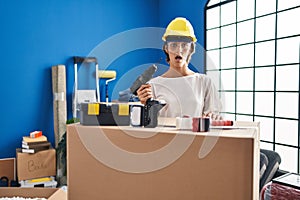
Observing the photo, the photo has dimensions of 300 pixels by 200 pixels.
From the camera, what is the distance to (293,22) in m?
2.08

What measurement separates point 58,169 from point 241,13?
2.24m

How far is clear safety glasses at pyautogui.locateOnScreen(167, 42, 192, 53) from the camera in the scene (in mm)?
1101

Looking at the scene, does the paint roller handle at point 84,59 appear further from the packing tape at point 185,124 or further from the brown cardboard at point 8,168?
the packing tape at point 185,124

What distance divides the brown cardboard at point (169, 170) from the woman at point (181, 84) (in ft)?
1.35

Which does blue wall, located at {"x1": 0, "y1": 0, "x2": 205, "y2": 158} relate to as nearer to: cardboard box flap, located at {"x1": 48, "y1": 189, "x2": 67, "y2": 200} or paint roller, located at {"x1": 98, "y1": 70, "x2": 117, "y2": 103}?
paint roller, located at {"x1": 98, "y1": 70, "x2": 117, "y2": 103}

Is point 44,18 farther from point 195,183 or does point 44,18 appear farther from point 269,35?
point 195,183

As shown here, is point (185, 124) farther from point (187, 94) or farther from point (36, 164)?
point (36, 164)

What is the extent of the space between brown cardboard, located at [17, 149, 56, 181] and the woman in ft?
5.61

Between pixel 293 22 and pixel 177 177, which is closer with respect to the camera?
pixel 177 177

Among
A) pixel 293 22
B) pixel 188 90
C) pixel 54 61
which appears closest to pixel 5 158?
pixel 54 61

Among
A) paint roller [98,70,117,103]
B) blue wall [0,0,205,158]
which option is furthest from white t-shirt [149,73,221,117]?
paint roller [98,70,117,103]

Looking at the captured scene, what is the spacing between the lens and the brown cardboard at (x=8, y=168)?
95.5 inches

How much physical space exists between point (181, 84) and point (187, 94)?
0.05 m

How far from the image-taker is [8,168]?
2.45 meters
